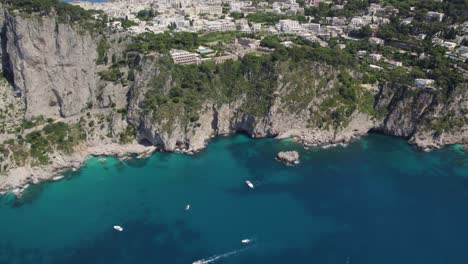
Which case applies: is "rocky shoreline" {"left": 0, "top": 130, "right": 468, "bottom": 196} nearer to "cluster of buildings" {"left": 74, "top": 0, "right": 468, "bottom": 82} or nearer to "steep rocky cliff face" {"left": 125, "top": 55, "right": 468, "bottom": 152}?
"steep rocky cliff face" {"left": 125, "top": 55, "right": 468, "bottom": 152}

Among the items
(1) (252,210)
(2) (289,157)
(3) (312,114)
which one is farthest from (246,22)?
(1) (252,210)

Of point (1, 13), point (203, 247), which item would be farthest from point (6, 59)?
point (203, 247)

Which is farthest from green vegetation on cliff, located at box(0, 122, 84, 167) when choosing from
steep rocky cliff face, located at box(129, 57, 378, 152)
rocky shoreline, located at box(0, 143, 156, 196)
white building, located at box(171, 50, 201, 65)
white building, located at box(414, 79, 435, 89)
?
white building, located at box(414, 79, 435, 89)

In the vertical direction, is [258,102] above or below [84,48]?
below

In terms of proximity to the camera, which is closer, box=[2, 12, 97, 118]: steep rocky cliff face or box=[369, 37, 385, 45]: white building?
box=[2, 12, 97, 118]: steep rocky cliff face

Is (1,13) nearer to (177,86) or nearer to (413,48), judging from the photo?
(177,86)

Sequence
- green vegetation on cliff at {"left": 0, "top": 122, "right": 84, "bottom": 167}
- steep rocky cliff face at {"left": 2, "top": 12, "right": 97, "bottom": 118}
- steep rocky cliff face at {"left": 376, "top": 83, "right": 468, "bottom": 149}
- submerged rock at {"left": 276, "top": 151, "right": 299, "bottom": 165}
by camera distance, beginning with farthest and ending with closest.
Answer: steep rocky cliff face at {"left": 376, "top": 83, "right": 468, "bottom": 149} < steep rocky cliff face at {"left": 2, "top": 12, "right": 97, "bottom": 118} < submerged rock at {"left": 276, "top": 151, "right": 299, "bottom": 165} < green vegetation on cliff at {"left": 0, "top": 122, "right": 84, "bottom": 167}
